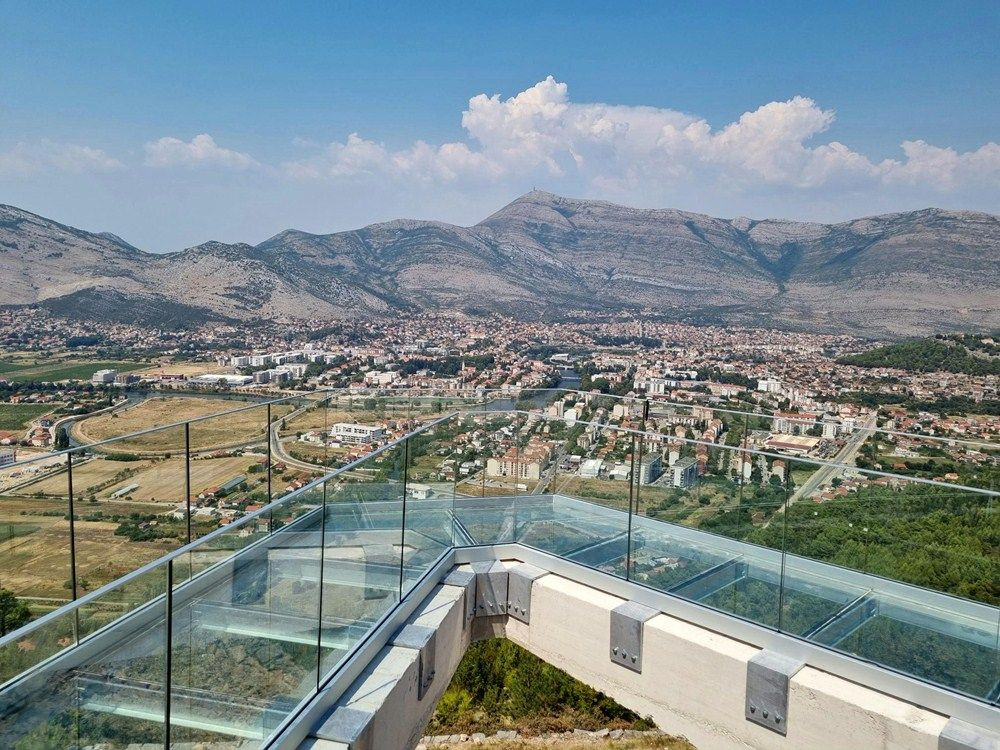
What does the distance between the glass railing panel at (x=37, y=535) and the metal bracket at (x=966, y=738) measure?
14.7ft

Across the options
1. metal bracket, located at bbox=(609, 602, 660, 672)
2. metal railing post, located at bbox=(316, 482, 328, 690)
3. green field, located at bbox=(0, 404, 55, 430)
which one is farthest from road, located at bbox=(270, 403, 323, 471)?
green field, located at bbox=(0, 404, 55, 430)

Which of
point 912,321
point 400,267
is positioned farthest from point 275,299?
point 912,321

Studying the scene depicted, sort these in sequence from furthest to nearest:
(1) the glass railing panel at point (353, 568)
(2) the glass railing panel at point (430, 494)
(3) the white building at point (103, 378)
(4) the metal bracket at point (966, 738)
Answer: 1. (3) the white building at point (103, 378)
2. (2) the glass railing panel at point (430, 494)
3. (1) the glass railing panel at point (353, 568)
4. (4) the metal bracket at point (966, 738)

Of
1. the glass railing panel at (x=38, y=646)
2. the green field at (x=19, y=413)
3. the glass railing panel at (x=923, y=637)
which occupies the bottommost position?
the green field at (x=19, y=413)

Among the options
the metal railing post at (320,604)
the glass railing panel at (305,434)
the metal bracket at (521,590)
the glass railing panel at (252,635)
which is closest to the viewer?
the glass railing panel at (252,635)

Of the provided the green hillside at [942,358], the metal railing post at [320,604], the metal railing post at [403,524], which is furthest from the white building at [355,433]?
the green hillside at [942,358]

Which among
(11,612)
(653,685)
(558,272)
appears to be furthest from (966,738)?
(558,272)

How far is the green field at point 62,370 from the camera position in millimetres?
25219

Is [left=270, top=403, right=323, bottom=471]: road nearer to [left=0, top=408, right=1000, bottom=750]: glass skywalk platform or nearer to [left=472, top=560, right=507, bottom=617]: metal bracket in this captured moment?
[left=0, top=408, right=1000, bottom=750]: glass skywalk platform

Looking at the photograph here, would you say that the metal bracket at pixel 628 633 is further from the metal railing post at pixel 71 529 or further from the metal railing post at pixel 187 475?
the metal railing post at pixel 71 529

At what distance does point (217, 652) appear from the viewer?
2420 millimetres

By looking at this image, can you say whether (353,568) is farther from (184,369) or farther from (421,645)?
(184,369)

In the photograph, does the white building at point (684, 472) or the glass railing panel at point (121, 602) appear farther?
the white building at point (684, 472)

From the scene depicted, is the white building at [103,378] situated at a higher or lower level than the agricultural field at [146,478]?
lower
